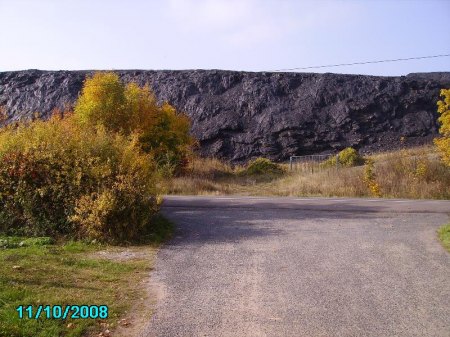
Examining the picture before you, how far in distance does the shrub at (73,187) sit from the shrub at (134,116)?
547cm

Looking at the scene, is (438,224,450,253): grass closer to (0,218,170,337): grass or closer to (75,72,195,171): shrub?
(0,218,170,337): grass

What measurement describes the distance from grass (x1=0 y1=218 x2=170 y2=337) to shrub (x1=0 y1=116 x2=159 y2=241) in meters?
0.55

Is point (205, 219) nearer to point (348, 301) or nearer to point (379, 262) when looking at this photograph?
point (379, 262)

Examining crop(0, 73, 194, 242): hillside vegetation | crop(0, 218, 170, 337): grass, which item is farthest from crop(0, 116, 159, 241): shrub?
crop(0, 218, 170, 337): grass

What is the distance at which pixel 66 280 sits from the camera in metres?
6.15

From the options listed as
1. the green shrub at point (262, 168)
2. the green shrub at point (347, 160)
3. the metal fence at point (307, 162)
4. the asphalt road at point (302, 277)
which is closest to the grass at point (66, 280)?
the asphalt road at point (302, 277)

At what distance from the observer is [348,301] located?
560 centimetres

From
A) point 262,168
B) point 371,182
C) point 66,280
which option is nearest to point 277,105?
point 262,168

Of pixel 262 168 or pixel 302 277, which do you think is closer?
pixel 302 277

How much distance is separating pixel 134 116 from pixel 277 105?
75.7 feet

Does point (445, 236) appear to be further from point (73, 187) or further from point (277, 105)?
point (277, 105)

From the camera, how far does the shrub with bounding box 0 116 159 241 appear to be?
893 centimetres

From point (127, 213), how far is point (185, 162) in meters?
18.4

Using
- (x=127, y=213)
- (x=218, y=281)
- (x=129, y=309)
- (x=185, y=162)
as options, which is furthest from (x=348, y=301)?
(x=185, y=162)
